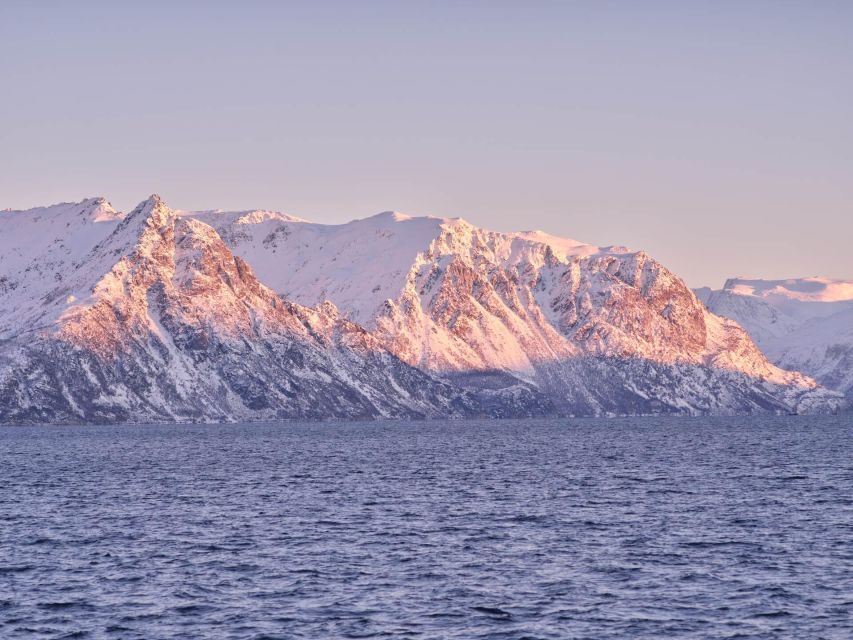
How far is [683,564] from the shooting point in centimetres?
8869

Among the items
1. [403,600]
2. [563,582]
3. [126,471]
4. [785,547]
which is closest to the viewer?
[403,600]

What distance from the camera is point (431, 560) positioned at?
91.6 metres

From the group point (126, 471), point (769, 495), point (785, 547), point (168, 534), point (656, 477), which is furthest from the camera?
point (126, 471)

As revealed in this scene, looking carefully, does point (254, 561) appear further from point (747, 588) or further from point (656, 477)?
point (656, 477)

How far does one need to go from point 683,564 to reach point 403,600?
66.8ft

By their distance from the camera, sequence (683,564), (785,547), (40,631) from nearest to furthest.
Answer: (40,631) → (683,564) → (785,547)

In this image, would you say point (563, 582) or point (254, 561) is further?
point (254, 561)

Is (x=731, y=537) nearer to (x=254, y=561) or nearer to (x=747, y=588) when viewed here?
(x=747, y=588)

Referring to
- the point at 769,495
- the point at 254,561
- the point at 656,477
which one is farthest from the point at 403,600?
the point at 656,477

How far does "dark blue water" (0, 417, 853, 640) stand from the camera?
7212 centimetres

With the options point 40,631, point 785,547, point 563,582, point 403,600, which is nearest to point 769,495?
point 785,547

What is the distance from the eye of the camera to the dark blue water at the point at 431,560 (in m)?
72.1

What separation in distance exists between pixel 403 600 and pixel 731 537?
3284 centimetres

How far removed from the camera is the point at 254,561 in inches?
3578
